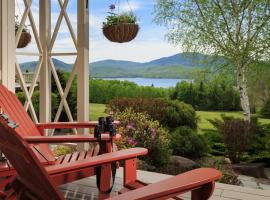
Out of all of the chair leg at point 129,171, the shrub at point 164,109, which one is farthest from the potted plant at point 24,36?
the chair leg at point 129,171

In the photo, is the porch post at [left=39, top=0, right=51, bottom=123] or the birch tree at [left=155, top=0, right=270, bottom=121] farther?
the birch tree at [left=155, top=0, right=270, bottom=121]

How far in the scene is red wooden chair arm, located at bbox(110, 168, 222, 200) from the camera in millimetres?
1376

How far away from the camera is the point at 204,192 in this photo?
5.01 feet

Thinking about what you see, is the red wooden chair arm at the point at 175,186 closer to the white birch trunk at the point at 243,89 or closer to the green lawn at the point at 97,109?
the white birch trunk at the point at 243,89

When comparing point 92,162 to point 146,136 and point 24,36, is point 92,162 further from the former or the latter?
point 24,36

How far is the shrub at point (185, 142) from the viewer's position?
6.45 m

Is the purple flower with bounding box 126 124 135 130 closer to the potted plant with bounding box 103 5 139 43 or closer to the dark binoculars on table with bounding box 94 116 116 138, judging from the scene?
the potted plant with bounding box 103 5 139 43

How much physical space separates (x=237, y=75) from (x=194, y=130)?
2448 millimetres

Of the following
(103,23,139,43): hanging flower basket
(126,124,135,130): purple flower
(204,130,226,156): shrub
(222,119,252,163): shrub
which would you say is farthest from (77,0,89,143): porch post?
(204,130,226,156): shrub

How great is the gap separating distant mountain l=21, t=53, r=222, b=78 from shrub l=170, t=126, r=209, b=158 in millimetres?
2874

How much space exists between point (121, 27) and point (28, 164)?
3396 mm

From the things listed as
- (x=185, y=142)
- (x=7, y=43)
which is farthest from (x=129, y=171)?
(x=185, y=142)

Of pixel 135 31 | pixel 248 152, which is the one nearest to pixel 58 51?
pixel 135 31

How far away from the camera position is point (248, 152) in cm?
695
